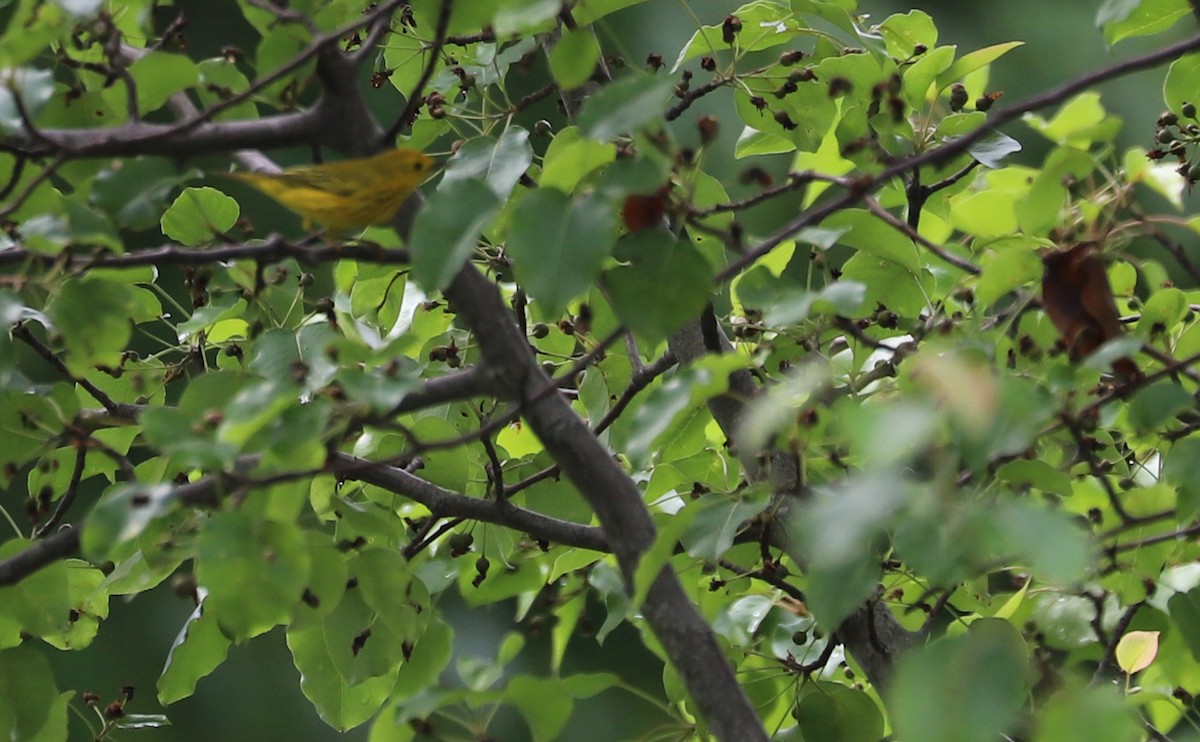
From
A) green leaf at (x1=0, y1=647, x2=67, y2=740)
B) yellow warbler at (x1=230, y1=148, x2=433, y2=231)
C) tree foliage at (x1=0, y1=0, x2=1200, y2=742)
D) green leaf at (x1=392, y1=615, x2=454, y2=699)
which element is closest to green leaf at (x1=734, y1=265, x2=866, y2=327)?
tree foliage at (x1=0, y1=0, x2=1200, y2=742)

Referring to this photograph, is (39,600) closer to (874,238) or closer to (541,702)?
(541,702)

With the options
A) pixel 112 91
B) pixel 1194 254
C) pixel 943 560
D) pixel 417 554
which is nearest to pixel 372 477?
pixel 417 554

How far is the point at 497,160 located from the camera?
828 mm

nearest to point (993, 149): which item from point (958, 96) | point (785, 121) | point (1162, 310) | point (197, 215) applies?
point (958, 96)

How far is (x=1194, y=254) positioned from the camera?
9.56ft

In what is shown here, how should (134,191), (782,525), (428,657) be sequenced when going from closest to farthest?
(134,191)
(428,657)
(782,525)

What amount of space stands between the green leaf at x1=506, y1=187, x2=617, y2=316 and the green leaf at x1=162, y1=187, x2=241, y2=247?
43 centimetres

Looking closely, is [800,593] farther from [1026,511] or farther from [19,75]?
[19,75]

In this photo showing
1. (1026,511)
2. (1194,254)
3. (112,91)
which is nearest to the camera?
(1026,511)

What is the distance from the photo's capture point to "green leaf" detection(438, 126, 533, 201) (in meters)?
0.79

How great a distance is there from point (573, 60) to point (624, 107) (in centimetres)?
8

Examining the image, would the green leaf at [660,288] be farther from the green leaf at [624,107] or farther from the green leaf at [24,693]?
the green leaf at [24,693]

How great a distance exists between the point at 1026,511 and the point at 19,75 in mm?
478

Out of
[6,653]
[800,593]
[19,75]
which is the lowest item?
[800,593]
